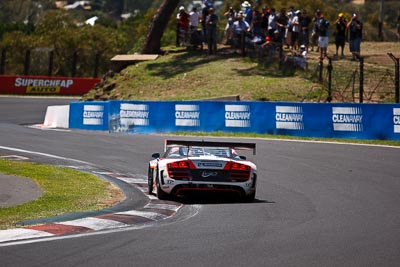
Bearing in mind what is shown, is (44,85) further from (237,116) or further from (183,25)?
(237,116)

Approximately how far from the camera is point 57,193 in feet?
48.5

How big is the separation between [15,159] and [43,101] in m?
23.7

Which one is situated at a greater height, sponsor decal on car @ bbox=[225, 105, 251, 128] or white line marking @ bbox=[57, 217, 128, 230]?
sponsor decal on car @ bbox=[225, 105, 251, 128]

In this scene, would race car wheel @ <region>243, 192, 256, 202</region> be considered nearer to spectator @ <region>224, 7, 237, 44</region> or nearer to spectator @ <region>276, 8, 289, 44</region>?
spectator @ <region>276, 8, 289, 44</region>

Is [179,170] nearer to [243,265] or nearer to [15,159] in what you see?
[243,265]

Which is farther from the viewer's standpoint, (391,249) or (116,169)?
(116,169)

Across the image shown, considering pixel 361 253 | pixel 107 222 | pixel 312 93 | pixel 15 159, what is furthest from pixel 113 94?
pixel 361 253

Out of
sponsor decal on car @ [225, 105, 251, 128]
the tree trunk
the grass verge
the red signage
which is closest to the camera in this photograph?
the grass verge

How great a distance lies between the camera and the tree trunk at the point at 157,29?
4291 cm

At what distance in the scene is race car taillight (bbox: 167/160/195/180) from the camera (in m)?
14.2

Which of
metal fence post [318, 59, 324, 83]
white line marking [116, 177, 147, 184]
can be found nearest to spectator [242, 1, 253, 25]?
metal fence post [318, 59, 324, 83]

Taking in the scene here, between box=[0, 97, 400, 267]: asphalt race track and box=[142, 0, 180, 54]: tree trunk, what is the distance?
21.1 metres

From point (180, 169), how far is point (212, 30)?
80.6ft

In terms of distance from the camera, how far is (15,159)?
21.3 metres
